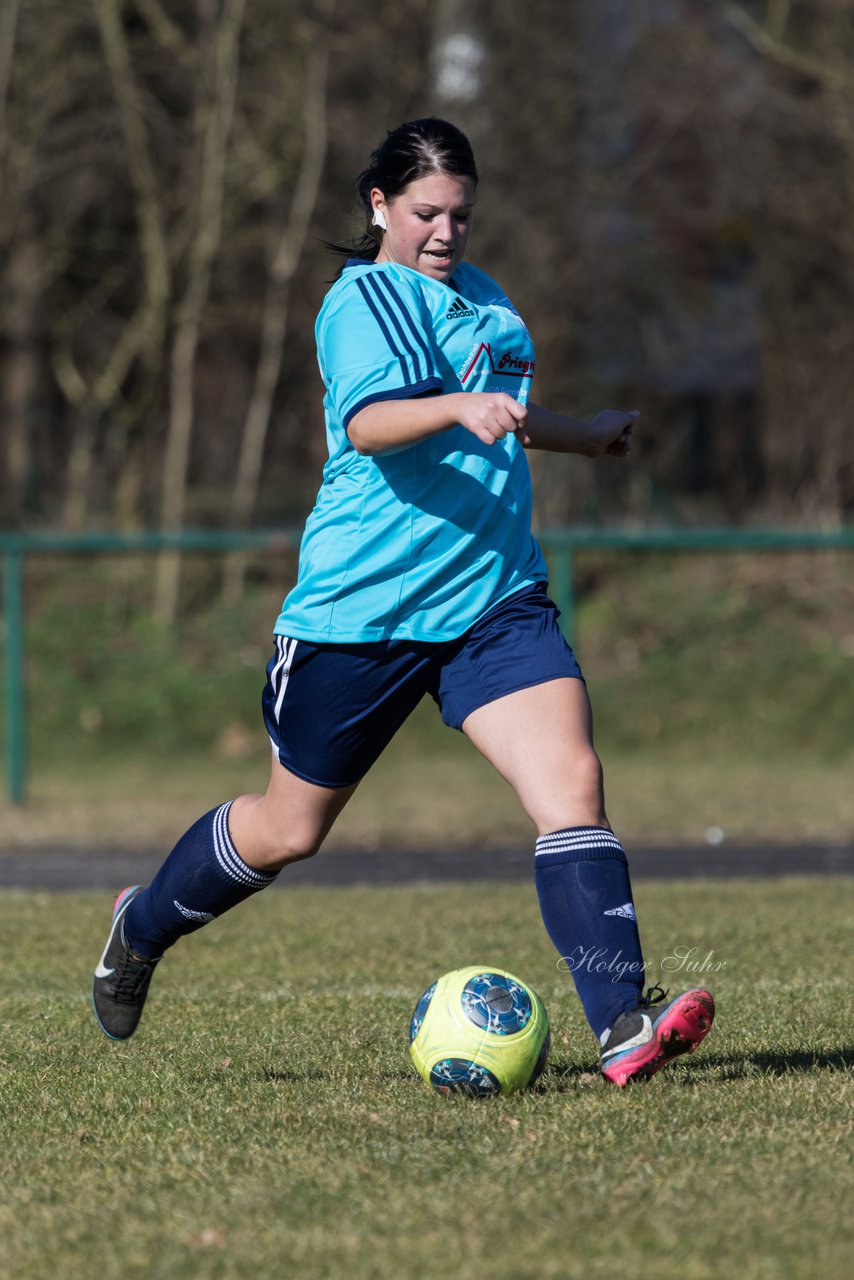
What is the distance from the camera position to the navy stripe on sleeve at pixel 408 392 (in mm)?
4121

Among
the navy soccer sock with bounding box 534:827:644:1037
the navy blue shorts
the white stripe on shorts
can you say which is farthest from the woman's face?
the navy soccer sock with bounding box 534:827:644:1037

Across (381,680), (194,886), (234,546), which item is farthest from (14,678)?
(381,680)

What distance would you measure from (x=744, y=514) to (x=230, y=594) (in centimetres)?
644

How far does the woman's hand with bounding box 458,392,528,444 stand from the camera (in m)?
3.86

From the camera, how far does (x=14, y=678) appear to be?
13062 mm

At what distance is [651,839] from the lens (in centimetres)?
1144

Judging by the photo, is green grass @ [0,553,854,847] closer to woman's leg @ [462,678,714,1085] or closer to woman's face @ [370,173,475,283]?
woman's leg @ [462,678,714,1085]

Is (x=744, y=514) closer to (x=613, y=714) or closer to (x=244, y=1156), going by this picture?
(x=613, y=714)

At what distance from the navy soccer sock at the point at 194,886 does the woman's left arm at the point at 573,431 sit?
129 centimetres

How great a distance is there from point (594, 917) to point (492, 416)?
1.25 meters

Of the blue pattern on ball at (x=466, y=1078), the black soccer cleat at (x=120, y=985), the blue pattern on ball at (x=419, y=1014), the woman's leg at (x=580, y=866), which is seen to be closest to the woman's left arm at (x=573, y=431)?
the woman's leg at (x=580, y=866)

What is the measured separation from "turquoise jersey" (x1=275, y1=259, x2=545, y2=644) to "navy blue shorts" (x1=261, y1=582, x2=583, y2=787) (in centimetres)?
5

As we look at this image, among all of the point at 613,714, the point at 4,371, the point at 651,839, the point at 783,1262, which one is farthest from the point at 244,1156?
the point at 4,371

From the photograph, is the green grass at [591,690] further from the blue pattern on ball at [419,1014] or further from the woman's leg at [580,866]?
the woman's leg at [580,866]
